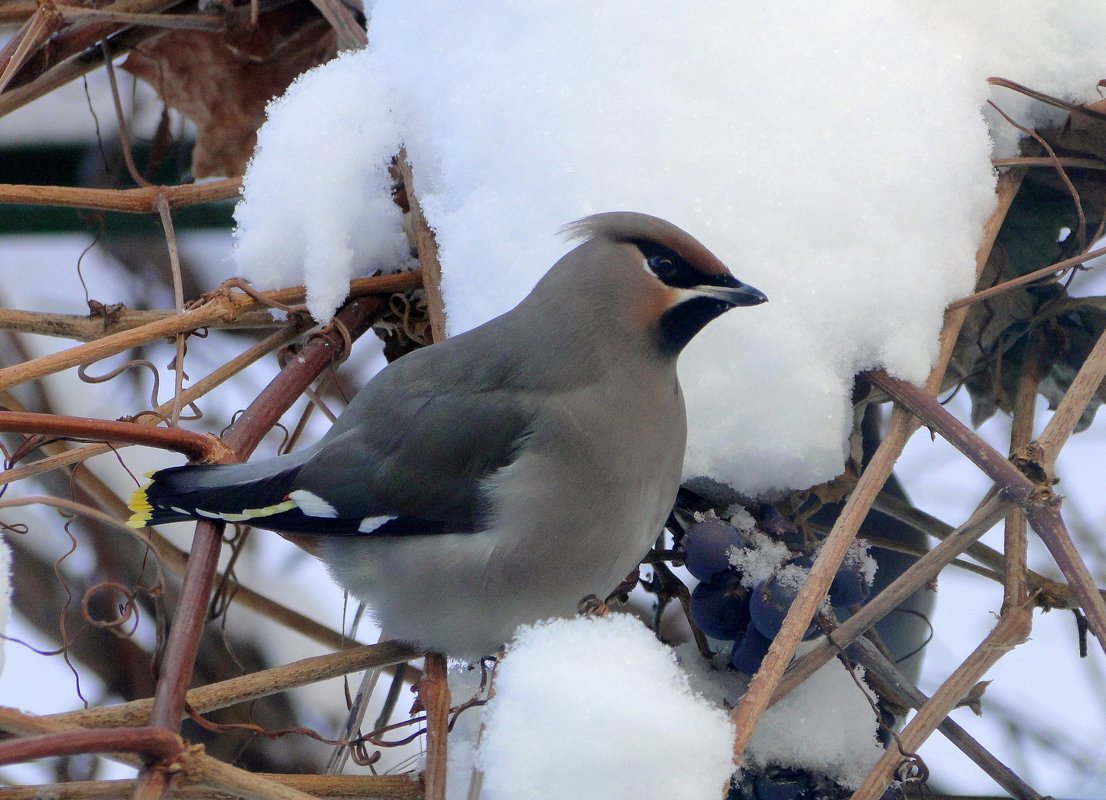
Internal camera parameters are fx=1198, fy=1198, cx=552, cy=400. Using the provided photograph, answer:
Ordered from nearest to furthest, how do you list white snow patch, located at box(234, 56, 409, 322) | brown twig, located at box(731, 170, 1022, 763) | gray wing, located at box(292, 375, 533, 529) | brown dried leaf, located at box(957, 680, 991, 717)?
brown twig, located at box(731, 170, 1022, 763)
brown dried leaf, located at box(957, 680, 991, 717)
gray wing, located at box(292, 375, 533, 529)
white snow patch, located at box(234, 56, 409, 322)

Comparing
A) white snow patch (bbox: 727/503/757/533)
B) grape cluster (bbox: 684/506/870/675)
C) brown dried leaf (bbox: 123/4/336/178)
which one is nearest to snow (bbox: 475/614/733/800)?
grape cluster (bbox: 684/506/870/675)

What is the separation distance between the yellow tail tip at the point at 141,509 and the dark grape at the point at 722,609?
831 mm

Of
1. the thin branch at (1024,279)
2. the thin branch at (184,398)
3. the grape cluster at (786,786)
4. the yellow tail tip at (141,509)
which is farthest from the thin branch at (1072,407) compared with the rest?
the yellow tail tip at (141,509)

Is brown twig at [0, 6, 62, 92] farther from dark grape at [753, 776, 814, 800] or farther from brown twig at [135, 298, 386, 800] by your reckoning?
dark grape at [753, 776, 814, 800]

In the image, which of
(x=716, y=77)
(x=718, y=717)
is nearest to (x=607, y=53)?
(x=716, y=77)

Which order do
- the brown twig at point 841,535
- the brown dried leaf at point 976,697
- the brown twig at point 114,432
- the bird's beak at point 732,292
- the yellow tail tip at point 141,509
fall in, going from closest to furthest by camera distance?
the brown twig at point 841,535, the brown twig at point 114,432, the brown dried leaf at point 976,697, the bird's beak at point 732,292, the yellow tail tip at point 141,509

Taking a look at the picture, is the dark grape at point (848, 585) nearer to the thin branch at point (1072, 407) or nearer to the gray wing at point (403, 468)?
the thin branch at point (1072, 407)

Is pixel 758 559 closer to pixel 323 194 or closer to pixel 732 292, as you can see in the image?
pixel 732 292

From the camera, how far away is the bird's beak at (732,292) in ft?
5.16

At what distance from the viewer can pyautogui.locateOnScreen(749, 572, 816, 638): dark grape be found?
4.82 feet

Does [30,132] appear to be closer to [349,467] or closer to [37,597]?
[37,597]

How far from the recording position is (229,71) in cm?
232

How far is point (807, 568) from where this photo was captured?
1.51 metres

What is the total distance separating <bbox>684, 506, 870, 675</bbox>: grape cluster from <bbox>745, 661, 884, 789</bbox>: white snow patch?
0.07 metres
